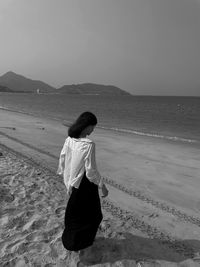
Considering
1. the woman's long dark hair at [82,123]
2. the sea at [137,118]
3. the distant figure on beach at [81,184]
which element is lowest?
the sea at [137,118]

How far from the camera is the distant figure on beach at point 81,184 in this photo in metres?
4.09

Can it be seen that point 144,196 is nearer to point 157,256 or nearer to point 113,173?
point 113,173

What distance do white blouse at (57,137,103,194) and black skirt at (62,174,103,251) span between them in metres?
0.11

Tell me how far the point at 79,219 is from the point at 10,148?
8.21 m

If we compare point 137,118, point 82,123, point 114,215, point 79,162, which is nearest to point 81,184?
point 79,162

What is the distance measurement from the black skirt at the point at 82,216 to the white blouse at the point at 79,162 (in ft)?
0.36

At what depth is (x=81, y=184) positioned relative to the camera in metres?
4.21

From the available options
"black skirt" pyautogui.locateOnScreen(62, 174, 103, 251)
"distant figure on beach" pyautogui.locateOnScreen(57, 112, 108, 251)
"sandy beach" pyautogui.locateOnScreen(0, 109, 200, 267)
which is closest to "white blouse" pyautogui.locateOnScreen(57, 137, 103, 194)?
"distant figure on beach" pyautogui.locateOnScreen(57, 112, 108, 251)

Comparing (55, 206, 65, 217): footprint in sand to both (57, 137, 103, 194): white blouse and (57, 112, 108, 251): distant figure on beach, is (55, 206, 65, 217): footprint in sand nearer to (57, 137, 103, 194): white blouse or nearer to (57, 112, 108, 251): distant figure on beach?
(57, 112, 108, 251): distant figure on beach

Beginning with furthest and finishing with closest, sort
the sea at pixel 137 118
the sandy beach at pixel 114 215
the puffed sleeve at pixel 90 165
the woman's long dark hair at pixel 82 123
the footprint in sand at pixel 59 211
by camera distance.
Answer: the sea at pixel 137 118 < the footprint in sand at pixel 59 211 < the sandy beach at pixel 114 215 < the woman's long dark hair at pixel 82 123 < the puffed sleeve at pixel 90 165

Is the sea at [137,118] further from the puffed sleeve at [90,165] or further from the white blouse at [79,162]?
the puffed sleeve at [90,165]

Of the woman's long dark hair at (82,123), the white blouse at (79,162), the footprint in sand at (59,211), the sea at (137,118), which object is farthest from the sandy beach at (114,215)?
the sea at (137,118)

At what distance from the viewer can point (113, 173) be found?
938 centimetres

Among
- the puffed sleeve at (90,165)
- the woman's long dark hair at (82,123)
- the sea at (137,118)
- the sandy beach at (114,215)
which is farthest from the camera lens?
the sea at (137,118)
